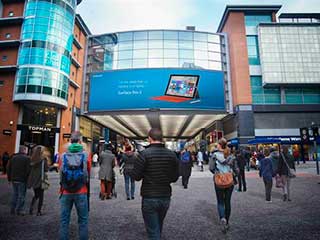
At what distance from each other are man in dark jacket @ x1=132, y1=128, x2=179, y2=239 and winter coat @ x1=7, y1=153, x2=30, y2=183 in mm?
4584

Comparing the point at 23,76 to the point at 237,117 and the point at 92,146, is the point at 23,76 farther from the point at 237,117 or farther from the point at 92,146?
the point at 237,117

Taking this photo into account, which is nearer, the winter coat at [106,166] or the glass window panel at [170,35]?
the winter coat at [106,166]

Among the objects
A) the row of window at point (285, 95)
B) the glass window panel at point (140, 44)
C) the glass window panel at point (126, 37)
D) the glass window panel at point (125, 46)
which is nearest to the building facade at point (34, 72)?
the glass window panel at point (125, 46)

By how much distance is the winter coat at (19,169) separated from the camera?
18.9 feet

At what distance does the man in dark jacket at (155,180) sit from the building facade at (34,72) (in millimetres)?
24726

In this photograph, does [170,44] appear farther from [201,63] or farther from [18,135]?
[18,135]

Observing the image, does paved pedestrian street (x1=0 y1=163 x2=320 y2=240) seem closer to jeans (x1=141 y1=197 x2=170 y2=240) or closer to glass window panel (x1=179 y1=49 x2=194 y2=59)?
jeans (x1=141 y1=197 x2=170 y2=240)

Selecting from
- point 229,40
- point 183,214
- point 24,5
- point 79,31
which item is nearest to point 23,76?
point 24,5

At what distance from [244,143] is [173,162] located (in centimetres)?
2947

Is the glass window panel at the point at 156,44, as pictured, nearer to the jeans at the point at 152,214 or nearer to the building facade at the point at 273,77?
the building facade at the point at 273,77

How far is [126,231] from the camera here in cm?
Answer: 423

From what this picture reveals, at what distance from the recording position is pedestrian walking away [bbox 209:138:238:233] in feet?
13.9

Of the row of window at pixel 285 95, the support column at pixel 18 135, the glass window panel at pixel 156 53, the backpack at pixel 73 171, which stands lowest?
the backpack at pixel 73 171

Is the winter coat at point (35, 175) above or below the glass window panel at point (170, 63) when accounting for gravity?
below
